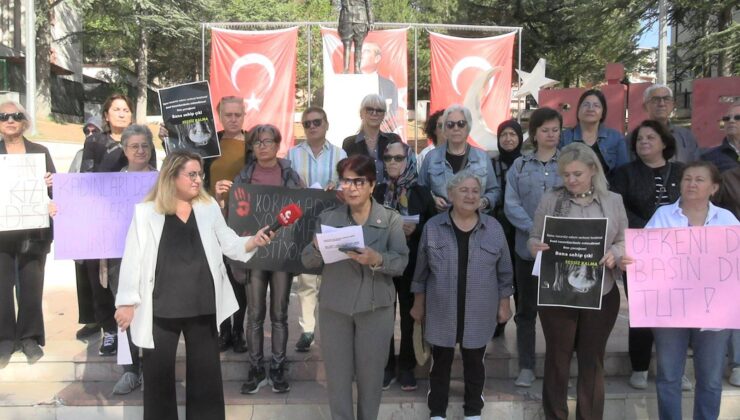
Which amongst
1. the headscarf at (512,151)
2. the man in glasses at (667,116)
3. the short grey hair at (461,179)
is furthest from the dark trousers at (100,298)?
the man in glasses at (667,116)

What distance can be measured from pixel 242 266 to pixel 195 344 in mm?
800

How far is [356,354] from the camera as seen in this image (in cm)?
400

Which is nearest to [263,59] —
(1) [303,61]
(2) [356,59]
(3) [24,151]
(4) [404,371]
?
(2) [356,59]

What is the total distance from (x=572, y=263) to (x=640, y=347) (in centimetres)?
156

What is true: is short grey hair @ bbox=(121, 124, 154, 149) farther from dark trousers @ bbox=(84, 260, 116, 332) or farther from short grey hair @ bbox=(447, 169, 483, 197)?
short grey hair @ bbox=(447, 169, 483, 197)

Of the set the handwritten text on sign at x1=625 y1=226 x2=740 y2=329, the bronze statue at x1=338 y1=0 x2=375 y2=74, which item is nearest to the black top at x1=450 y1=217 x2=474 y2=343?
the handwritten text on sign at x1=625 y1=226 x2=740 y2=329

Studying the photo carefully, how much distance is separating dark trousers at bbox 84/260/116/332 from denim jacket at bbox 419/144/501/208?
2.82 m

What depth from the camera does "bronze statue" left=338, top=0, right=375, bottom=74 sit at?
288 inches

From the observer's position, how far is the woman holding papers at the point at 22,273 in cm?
496

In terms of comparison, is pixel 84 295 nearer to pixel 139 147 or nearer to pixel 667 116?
pixel 139 147

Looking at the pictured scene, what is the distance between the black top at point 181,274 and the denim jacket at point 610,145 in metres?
2.92

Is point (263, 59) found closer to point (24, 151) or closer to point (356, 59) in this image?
point (356, 59)

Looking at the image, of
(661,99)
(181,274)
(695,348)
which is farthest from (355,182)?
(661,99)

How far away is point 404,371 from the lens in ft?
16.2
